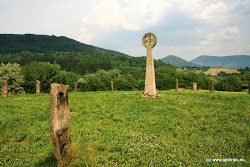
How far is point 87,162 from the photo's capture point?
5727 mm

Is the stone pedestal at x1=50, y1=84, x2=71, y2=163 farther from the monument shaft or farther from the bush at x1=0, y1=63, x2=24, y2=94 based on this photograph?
the bush at x1=0, y1=63, x2=24, y2=94

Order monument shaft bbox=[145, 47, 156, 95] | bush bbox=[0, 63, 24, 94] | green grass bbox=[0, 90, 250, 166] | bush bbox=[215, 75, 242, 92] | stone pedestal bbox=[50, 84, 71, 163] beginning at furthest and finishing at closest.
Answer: bush bbox=[215, 75, 242, 92] → bush bbox=[0, 63, 24, 94] → monument shaft bbox=[145, 47, 156, 95] → green grass bbox=[0, 90, 250, 166] → stone pedestal bbox=[50, 84, 71, 163]

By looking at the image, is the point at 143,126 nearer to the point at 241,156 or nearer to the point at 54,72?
the point at 241,156

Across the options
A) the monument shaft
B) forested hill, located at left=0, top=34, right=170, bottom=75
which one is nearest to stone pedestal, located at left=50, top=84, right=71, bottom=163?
the monument shaft

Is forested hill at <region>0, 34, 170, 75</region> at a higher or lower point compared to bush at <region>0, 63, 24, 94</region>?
higher

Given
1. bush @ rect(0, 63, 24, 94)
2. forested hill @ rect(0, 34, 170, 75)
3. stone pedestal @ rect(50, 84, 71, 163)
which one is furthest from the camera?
forested hill @ rect(0, 34, 170, 75)

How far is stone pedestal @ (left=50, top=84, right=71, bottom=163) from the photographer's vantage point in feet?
17.1

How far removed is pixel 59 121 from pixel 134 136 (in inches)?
156

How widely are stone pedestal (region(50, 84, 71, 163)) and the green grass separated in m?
0.46

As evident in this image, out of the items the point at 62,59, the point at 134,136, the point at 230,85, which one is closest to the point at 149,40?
the point at 134,136

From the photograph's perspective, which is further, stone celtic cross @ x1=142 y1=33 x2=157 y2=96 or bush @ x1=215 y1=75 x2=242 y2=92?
bush @ x1=215 y1=75 x2=242 y2=92

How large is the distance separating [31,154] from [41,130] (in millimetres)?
2383

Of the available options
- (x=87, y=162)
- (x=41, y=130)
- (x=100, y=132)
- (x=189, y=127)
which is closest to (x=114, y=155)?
(x=87, y=162)

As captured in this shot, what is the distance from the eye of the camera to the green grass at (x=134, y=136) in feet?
19.6
